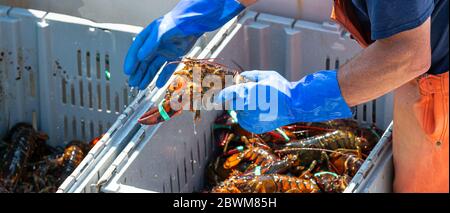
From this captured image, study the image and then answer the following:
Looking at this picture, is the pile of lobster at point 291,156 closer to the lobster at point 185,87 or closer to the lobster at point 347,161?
the lobster at point 347,161

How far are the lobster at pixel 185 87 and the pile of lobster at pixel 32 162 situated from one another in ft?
2.48

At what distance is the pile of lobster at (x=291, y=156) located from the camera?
4.86 m

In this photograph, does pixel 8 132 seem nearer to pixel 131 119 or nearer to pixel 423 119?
pixel 131 119

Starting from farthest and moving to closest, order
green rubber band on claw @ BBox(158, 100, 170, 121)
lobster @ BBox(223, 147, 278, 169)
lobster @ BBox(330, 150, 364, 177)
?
1. lobster @ BBox(223, 147, 278, 169)
2. lobster @ BBox(330, 150, 364, 177)
3. green rubber band on claw @ BBox(158, 100, 170, 121)

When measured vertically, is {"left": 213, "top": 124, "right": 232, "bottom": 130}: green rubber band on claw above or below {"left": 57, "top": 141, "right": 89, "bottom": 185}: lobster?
above

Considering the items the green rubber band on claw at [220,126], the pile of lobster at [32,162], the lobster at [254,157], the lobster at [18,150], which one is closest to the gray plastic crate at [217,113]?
the green rubber band on claw at [220,126]

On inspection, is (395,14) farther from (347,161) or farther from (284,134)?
(284,134)

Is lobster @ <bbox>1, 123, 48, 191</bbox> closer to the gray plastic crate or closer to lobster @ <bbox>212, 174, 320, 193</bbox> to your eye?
the gray plastic crate

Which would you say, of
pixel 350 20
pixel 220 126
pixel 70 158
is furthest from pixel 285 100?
pixel 70 158

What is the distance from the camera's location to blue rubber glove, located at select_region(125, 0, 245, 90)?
14.8 feet

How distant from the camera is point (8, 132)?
220 inches

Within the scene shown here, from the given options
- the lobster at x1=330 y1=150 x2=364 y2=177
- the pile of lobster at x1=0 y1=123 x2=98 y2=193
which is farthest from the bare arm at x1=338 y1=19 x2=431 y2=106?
the pile of lobster at x1=0 y1=123 x2=98 y2=193

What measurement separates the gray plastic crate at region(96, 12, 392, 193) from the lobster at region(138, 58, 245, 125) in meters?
0.12
